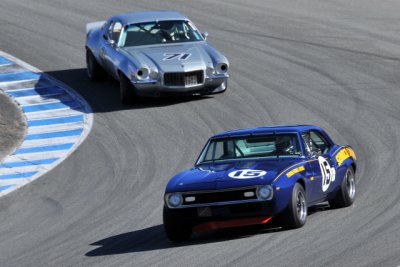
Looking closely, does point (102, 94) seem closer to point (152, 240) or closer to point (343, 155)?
point (343, 155)

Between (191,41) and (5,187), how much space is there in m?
6.45

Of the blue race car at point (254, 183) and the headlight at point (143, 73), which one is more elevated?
the blue race car at point (254, 183)

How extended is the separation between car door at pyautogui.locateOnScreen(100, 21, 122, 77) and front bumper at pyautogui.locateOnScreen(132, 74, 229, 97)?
3.39ft

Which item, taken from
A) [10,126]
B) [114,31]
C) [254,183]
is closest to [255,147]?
[254,183]

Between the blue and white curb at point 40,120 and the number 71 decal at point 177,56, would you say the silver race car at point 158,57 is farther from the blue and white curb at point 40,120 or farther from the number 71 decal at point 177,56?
the blue and white curb at point 40,120

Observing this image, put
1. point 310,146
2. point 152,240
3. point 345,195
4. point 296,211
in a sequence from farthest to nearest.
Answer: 1. point 345,195
2. point 310,146
3. point 152,240
4. point 296,211

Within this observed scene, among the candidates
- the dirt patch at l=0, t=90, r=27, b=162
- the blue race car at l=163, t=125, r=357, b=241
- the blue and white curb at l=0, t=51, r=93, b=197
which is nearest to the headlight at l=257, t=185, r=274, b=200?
the blue race car at l=163, t=125, r=357, b=241

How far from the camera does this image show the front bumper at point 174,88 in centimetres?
1928

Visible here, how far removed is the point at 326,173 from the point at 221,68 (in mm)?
7953

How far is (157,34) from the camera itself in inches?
801

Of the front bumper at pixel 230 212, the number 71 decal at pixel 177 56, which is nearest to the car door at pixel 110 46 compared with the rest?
the number 71 decal at pixel 177 56

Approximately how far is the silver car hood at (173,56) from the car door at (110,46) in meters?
0.44

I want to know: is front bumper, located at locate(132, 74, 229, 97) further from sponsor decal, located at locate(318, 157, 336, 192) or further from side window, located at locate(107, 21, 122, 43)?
sponsor decal, located at locate(318, 157, 336, 192)

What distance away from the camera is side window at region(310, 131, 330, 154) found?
40.6ft
